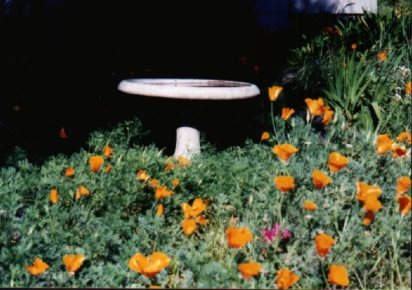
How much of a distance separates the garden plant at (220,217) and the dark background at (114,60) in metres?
0.56

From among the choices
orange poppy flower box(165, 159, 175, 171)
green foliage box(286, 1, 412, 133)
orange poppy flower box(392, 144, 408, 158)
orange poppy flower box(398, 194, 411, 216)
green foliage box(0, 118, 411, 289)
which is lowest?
green foliage box(0, 118, 411, 289)

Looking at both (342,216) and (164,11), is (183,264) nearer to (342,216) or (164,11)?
(342,216)

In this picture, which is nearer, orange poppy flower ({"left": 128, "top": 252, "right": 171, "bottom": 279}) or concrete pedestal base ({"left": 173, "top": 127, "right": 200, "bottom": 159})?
orange poppy flower ({"left": 128, "top": 252, "right": 171, "bottom": 279})

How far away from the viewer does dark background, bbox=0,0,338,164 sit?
3848 mm

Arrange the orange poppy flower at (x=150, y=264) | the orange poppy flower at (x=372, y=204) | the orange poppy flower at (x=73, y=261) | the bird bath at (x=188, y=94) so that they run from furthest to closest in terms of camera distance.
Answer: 1. the bird bath at (x=188, y=94)
2. the orange poppy flower at (x=73, y=261)
3. the orange poppy flower at (x=372, y=204)
4. the orange poppy flower at (x=150, y=264)

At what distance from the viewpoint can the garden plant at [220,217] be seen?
204 cm

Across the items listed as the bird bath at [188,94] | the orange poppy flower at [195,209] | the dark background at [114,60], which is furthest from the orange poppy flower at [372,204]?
the dark background at [114,60]

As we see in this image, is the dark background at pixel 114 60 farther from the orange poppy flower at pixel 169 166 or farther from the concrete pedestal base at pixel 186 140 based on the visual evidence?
the orange poppy flower at pixel 169 166

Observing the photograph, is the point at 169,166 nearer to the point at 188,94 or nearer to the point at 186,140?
the point at 188,94

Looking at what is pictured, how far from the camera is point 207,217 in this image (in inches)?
111

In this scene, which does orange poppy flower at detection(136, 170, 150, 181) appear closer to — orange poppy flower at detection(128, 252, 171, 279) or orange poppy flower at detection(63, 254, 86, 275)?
orange poppy flower at detection(63, 254, 86, 275)

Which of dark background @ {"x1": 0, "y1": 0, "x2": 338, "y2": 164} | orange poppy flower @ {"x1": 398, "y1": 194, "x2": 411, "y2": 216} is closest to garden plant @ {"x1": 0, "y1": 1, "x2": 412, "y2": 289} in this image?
orange poppy flower @ {"x1": 398, "y1": 194, "x2": 411, "y2": 216}

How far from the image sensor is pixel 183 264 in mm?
2186

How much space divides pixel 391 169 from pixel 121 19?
4048mm
